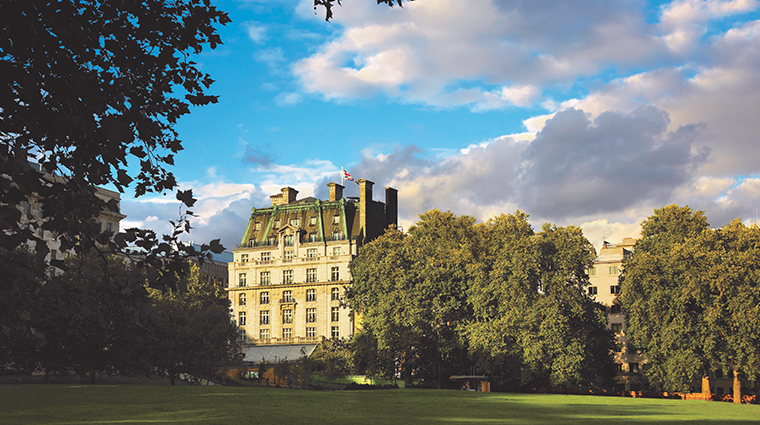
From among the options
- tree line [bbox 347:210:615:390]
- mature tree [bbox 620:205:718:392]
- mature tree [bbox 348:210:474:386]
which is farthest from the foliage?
mature tree [bbox 620:205:718:392]

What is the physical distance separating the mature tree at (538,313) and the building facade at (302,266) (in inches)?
1698

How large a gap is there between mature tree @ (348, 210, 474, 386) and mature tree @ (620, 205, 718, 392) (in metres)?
15.0

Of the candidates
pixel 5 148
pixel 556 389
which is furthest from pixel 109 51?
pixel 556 389

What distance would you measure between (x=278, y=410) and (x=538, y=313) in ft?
113

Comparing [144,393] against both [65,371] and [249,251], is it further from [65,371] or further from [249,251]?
[249,251]

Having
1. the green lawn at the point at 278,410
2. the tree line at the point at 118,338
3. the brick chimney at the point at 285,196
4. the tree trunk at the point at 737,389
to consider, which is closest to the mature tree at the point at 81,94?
the green lawn at the point at 278,410

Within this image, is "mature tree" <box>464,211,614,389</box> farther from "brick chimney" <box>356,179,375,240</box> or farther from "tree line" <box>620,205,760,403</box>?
"brick chimney" <box>356,179,375,240</box>

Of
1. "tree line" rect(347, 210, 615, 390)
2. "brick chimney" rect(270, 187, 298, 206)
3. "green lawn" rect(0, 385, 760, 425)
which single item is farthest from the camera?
"brick chimney" rect(270, 187, 298, 206)

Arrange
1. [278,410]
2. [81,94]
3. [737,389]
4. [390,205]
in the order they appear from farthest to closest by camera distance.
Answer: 1. [390,205]
2. [737,389]
3. [278,410]
4. [81,94]

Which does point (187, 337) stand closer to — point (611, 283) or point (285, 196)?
point (285, 196)

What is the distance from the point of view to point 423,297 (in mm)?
71312

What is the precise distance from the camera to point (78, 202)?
1135 centimetres

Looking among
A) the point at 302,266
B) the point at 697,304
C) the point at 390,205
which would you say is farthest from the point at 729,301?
the point at 302,266

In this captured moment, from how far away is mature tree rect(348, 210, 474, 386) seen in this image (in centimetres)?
7081
